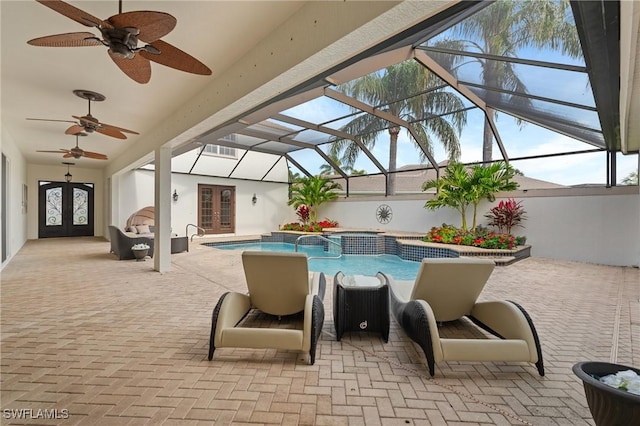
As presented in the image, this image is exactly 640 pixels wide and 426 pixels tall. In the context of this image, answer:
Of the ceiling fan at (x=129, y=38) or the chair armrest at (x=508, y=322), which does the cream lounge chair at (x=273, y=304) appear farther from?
the ceiling fan at (x=129, y=38)

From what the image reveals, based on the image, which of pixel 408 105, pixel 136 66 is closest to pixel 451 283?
pixel 136 66

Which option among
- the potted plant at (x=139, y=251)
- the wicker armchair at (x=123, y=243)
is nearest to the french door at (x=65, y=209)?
the wicker armchair at (x=123, y=243)

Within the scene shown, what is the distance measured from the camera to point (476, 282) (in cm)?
278

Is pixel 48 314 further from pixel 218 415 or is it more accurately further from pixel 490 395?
pixel 490 395

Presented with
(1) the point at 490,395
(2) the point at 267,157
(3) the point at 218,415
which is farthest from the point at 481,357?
(2) the point at 267,157

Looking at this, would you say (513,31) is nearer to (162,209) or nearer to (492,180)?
(492,180)

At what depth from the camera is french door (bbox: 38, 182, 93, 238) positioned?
11552mm

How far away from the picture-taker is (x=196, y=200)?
12.5 metres

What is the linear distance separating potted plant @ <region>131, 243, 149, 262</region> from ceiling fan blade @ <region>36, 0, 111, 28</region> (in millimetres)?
6293

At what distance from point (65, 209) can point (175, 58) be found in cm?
1364

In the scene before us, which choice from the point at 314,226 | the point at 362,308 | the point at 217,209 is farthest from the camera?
the point at 217,209

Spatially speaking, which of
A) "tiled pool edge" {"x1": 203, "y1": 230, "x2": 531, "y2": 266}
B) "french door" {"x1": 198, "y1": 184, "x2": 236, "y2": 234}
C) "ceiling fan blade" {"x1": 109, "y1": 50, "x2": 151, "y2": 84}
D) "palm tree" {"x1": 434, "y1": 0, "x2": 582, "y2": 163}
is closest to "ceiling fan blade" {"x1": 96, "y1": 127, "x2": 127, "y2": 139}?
"ceiling fan blade" {"x1": 109, "y1": 50, "x2": 151, "y2": 84}

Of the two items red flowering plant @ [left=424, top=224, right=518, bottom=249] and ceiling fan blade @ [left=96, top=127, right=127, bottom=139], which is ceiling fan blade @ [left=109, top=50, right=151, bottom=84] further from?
red flowering plant @ [left=424, top=224, right=518, bottom=249]

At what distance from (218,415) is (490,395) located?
1.86 m
